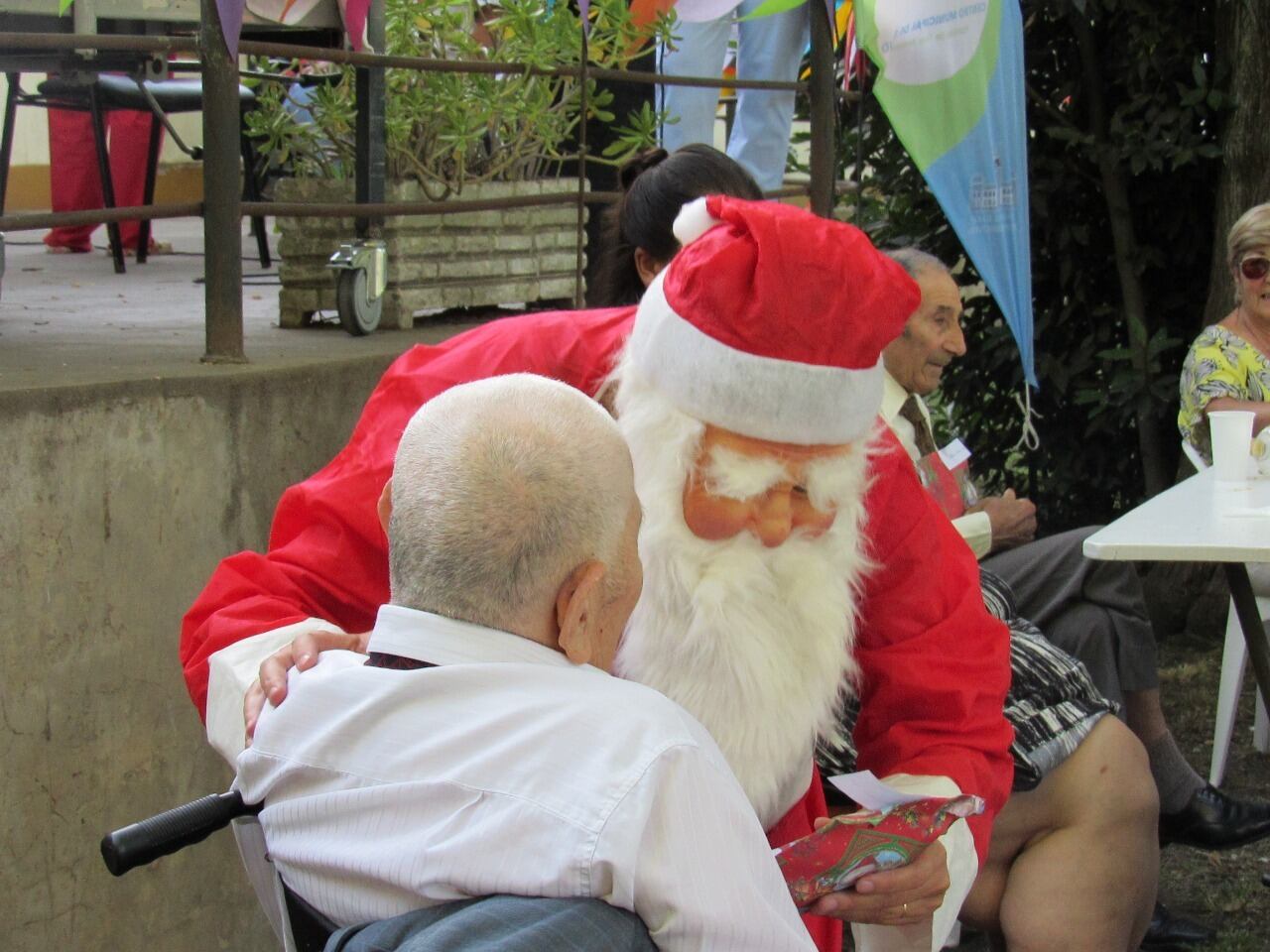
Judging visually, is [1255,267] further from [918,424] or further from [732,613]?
[732,613]

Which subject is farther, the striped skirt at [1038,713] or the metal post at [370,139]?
the metal post at [370,139]

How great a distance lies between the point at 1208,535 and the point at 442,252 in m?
2.04

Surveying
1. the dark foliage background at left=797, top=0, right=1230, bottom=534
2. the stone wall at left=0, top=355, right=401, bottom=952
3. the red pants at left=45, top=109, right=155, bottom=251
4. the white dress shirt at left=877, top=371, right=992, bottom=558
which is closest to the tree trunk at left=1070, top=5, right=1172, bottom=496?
the dark foliage background at left=797, top=0, right=1230, bottom=534

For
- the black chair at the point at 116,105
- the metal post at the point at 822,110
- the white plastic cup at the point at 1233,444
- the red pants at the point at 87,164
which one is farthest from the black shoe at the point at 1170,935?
the red pants at the point at 87,164

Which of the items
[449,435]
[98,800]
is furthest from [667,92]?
[449,435]

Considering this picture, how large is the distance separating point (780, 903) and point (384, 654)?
416mm

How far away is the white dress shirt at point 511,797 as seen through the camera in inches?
49.2

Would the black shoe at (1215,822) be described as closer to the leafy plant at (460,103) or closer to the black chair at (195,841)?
the leafy plant at (460,103)

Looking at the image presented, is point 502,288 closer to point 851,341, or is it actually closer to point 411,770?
point 851,341

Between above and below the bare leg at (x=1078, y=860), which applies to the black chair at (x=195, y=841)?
above

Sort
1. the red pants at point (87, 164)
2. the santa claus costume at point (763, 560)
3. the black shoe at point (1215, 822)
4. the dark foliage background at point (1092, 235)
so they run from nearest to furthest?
1. the santa claus costume at point (763, 560)
2. the black shoe at point (1215, 822)
3. the dark foliage background at point (1092, 235)
4. the red pants at point (87, 164)

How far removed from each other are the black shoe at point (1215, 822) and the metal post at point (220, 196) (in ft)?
7.80

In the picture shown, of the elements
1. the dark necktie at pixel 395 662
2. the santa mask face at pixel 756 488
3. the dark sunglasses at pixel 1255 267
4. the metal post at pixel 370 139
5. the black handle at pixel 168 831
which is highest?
the metal post at pixel 370 139

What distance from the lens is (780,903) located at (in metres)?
1.36
